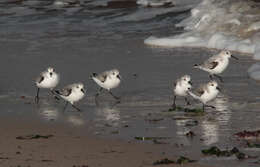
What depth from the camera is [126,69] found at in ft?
47.5

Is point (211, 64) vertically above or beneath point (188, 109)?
above

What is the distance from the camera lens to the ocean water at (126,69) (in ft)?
32.4

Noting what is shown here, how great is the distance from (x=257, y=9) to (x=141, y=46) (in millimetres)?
4059

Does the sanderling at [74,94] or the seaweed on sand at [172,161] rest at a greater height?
the sanderling at [74,94]

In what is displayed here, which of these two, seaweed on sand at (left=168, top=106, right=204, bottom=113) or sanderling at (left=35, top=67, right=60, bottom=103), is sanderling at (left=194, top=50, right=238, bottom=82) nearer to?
seaweed on sand at (left=168, top=106, right=204, bottom=113)

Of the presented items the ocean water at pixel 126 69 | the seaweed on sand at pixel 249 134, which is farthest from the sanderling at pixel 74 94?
the seaweed on sand at pixel 249 134

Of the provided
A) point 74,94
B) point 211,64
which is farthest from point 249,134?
point 211,64

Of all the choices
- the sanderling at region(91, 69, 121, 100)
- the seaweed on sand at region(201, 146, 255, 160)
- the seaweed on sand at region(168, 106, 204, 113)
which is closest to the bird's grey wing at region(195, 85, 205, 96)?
the seaweed on sand at region(168, 106, 204, 113)

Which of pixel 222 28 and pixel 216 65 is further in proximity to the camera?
pixel 222 28

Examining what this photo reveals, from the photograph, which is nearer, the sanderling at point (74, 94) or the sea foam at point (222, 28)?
the sanderling at point (74, 94)

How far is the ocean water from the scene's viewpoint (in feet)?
32.4

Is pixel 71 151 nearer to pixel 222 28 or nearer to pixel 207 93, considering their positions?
pixel 207 93

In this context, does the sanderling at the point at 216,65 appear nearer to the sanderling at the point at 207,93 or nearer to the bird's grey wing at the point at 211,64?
the bird's grey wing at the point at 211,64

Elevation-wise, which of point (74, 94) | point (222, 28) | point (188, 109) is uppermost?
point (222, 28)
